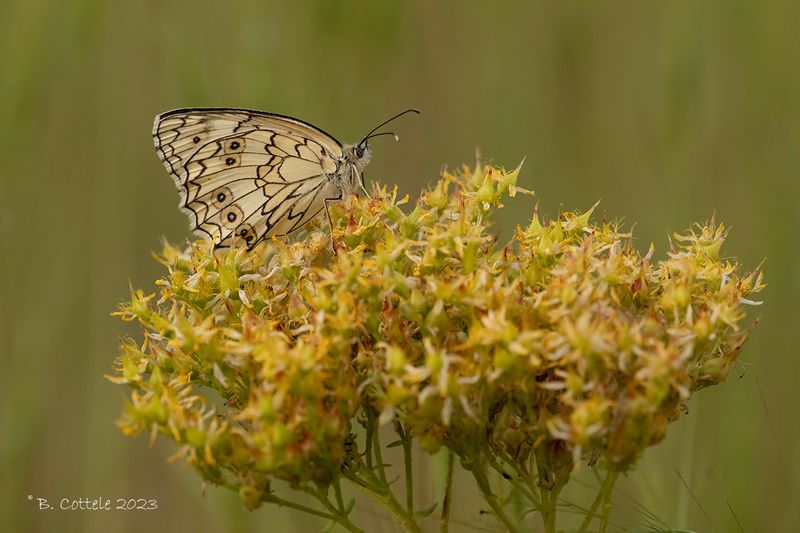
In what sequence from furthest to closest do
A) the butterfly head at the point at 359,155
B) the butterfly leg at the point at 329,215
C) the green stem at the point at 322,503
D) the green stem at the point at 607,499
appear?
the butterfly head at the point at 359,155, the butterfly leg at the point at 329,215, the green stem at the point at 322,503, the green stem at the point at 607,499

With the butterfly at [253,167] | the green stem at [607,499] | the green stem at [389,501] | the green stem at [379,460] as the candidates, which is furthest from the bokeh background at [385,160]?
the green stem at [607,499]

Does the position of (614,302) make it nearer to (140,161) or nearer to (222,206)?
(222,206)

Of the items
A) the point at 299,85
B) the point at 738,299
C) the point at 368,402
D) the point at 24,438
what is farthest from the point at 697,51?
the point at 24,438

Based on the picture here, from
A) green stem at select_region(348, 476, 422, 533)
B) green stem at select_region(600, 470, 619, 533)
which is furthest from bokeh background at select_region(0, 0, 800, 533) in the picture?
green stem at select_region(600, 470, 619, 533)

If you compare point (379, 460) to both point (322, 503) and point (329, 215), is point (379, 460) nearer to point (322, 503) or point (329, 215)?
point (322, 503)

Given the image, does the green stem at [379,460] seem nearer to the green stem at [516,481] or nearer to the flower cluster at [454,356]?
the flower cluster at [454,356]

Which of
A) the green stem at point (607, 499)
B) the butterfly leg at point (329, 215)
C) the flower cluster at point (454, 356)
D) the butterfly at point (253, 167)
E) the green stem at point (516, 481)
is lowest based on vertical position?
the green stem at point (607, 499)
